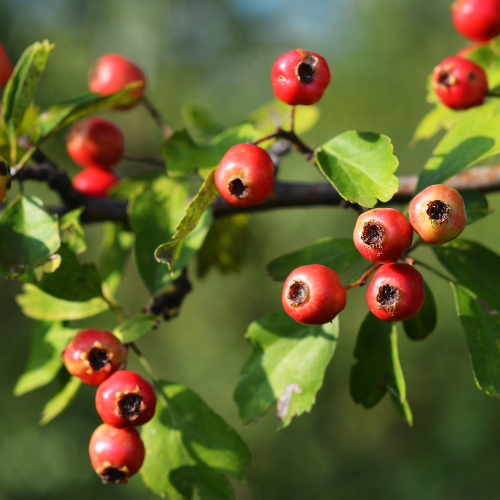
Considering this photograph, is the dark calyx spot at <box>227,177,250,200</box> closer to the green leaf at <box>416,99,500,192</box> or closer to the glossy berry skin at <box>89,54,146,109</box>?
the green leaf at <box>416,99,500,192</box>

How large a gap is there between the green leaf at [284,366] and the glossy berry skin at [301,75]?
1.33 feet

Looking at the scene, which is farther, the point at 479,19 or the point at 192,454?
the point at 479,19

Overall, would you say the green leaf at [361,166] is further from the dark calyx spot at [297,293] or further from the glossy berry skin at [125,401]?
the glossy berry skin at [125,401]

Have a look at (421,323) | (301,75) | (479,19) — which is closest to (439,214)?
(301,75)

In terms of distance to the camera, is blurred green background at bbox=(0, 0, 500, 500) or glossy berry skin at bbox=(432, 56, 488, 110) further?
blurred green background at bbox=(0, 0, 500, 500)

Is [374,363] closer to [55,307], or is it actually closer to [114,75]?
[55,307]

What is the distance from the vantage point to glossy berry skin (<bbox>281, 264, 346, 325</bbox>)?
0.65m

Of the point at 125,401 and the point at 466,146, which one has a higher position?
the point at 466,146

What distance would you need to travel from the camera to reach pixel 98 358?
85 cm

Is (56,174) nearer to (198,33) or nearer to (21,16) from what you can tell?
(21,16)

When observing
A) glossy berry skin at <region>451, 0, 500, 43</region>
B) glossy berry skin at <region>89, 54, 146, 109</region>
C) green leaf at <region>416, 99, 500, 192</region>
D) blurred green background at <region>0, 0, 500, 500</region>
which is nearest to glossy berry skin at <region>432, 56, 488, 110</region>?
green leaf at <region>416, 99, 500, 192</region>

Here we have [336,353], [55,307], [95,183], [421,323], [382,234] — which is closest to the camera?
[382,234]

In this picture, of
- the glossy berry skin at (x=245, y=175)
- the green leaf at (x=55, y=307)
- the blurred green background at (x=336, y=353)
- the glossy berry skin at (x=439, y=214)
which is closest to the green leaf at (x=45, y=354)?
the green leaf at (x=55, y=307)

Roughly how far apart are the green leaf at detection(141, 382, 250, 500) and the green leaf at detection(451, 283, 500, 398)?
474 millimetres
